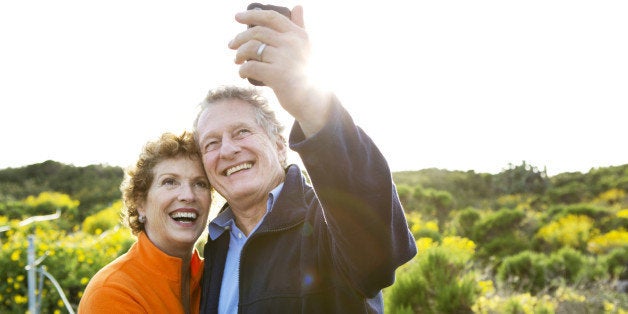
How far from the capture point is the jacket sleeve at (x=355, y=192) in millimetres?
1182

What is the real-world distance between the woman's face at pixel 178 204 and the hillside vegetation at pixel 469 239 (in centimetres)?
108

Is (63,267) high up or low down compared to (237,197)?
down

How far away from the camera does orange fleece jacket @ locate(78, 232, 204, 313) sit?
1923 mm

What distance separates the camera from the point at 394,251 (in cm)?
128

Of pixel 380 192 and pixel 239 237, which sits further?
pixel 239 237

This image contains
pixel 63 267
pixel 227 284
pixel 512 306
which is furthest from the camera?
pixel 63 267

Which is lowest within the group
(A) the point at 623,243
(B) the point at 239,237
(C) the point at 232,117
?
(A) the point at 623,243

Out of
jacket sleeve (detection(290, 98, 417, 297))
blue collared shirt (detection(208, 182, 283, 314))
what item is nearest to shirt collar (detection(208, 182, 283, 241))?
blue collared shirt (detection(208, 182, 283, 314))

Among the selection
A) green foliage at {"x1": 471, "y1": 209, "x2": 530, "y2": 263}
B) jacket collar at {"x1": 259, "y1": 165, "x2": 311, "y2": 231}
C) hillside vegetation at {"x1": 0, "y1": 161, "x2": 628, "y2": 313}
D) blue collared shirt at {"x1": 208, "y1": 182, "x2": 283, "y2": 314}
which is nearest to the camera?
jacket collar at {"x1": 259, "y1": 165, "x2": 311, "y2": 231}

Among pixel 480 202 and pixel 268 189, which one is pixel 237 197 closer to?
pixel 268 189

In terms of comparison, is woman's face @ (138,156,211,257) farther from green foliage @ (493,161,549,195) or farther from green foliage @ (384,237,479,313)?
green foliage @ (493,161,549,195)

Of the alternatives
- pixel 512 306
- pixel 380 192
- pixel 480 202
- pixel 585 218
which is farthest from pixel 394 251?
pixel 480 202

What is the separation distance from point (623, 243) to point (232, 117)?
35.1ft

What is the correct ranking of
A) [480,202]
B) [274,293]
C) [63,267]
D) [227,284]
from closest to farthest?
[274,293]
[227,284]
[63,267]
[480,202]
